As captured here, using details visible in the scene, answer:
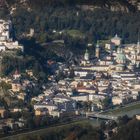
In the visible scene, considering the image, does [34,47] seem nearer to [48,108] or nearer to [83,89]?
[83,89]

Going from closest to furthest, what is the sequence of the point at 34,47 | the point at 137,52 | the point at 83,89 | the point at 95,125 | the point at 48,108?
the point at 95,125 < the point at 48,108 < the point at 83,89 < the point at 34,47 < the point at 137,52

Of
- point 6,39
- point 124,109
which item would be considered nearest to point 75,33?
point 6,39

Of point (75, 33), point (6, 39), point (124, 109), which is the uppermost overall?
point (6, 39)

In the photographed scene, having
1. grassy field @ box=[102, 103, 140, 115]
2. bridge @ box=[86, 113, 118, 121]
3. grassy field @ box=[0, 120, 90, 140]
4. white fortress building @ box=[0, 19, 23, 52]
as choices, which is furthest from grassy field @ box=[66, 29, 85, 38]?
grassy field @ box=[0, 120, 90, 140]

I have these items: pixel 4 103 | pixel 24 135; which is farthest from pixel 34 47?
pixel 24 135

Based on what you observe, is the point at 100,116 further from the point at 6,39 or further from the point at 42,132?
the point at 6,39

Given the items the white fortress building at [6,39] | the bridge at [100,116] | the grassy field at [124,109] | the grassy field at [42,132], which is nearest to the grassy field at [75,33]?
the white fortress building at [6,39]

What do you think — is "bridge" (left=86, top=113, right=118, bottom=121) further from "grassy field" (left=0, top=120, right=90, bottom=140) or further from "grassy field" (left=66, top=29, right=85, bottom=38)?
"grassy field" (left=66, top=29, right=85, bottom=38)

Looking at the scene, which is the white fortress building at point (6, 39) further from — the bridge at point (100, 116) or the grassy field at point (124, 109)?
the bridge at point (100, 116)
